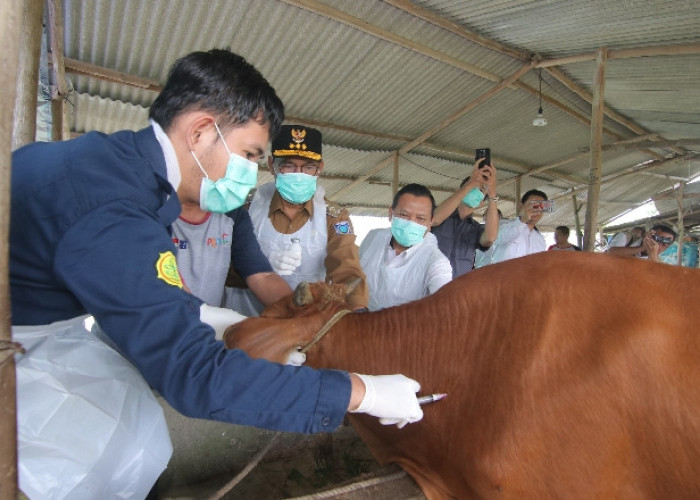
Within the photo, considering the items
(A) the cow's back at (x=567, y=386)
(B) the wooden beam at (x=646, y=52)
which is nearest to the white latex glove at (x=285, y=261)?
(A) the cow's back at (x=567, y=386)

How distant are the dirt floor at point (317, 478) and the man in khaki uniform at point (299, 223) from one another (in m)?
0.91

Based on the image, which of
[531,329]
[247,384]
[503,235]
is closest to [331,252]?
[531,329]

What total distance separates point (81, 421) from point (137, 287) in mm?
383

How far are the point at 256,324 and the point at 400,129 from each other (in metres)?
6.65

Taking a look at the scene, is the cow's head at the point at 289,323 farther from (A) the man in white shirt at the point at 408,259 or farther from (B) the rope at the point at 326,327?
(A) the man in white shirt at the point at 408,259

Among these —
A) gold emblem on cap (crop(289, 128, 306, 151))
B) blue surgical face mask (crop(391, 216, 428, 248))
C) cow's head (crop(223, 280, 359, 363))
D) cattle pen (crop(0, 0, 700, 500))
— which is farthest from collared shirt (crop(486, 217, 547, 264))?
cow's head (crop(223, 280, 359, 363))

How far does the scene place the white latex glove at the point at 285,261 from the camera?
276 centimetres

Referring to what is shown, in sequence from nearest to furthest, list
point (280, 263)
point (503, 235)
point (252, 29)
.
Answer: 1. point (280, 263)
2. point (252, 29)
3. point (503, 235)

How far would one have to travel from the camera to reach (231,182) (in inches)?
63.1

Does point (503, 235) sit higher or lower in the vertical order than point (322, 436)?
higher

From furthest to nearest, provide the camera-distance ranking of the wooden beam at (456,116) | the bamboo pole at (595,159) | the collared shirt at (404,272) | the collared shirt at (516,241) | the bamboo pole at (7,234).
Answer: the wooden beam at (456,116), the bamboo pole at (595,159), the collared shirt at (516,241), the collared shirt at (404,272), the bamboo pole at (7,234)

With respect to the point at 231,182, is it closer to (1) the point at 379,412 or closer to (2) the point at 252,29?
(1) the point at 379,412

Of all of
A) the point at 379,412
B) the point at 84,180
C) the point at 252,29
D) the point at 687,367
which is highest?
the point at 252,29

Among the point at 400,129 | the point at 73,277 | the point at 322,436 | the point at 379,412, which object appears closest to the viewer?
the point at 73,277
